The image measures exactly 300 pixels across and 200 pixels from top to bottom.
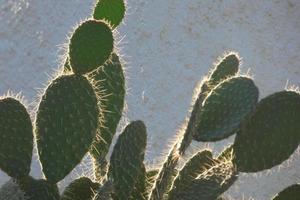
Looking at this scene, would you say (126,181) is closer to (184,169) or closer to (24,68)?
(184,169)

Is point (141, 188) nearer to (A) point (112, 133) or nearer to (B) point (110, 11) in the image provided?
(A) point (112, 133)

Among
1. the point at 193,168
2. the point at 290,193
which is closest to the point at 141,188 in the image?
the point at 193,168

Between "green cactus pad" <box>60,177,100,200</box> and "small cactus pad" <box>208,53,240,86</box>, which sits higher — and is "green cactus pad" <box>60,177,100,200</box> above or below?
below

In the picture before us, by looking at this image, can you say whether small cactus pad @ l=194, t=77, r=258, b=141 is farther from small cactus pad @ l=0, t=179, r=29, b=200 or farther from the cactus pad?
small cactus pad @ l=0, t=179, r=29, b=200

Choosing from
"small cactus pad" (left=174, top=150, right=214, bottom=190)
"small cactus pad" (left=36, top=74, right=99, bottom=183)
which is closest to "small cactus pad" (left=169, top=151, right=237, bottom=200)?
"small cactus pad" (left=174, top=150, right=214, bottom=190)

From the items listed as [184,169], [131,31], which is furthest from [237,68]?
[131,31]

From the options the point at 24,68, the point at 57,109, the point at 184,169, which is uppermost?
the point at 57,109
